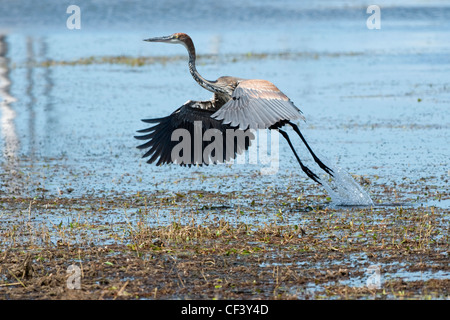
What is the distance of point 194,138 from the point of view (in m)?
9.88

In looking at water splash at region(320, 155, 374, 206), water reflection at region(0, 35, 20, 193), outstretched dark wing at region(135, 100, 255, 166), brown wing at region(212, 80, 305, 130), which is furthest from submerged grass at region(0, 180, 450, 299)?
water reflection at region(0, 35, 20, 193)

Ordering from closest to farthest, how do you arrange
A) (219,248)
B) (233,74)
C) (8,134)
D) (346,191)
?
1. (219,248)
2. (346,191)
3. (8,134)
4. (233,74)

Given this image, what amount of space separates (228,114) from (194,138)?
1.40 m

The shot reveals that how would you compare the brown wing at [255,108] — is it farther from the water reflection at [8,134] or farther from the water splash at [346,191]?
the water reflection at [8,134]

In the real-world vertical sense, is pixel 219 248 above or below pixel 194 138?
below

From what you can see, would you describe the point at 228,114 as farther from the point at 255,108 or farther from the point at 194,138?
the point at 194,138

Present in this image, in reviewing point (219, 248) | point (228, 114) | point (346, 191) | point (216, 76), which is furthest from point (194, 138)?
point (216, 76)

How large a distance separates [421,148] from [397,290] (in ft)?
21.4

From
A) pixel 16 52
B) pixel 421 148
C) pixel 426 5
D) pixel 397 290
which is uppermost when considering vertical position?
pixel 426 5

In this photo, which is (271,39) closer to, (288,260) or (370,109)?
(370,109)

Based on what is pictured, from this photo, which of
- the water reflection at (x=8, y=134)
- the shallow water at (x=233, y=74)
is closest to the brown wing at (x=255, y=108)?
the shallow water at (x=233, y=74)

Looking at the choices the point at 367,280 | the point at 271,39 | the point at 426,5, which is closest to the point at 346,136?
the point at 367,280

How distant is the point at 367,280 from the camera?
21.1 feet

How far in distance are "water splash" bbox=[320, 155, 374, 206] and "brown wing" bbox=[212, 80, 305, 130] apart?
48.7 inches
